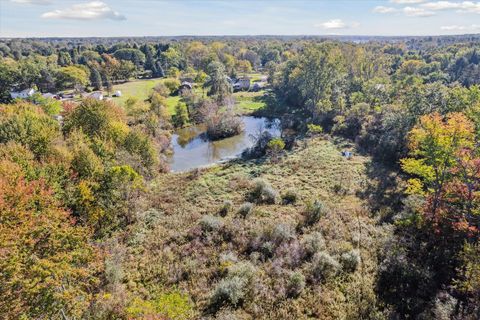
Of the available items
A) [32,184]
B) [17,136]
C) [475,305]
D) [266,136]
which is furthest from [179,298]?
[266,136]

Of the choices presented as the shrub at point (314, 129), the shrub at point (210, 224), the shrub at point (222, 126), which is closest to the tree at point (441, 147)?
the shrub at point (210, 224)

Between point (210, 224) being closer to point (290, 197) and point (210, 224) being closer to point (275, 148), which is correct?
point (290, 197)

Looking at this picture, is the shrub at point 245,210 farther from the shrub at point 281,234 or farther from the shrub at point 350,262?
the shrub at point 350,262

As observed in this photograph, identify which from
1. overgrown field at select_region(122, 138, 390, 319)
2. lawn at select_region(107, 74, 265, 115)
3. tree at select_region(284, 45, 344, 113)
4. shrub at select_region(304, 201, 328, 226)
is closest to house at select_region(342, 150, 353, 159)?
overgrown field at select_region(122, 138, 390, 319)

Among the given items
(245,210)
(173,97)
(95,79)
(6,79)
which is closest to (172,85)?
(173,97)

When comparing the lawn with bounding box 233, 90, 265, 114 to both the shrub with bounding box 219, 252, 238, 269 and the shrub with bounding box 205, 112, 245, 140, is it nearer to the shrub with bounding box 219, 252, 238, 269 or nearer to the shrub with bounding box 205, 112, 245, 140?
the shrub with bounding box 205, 112, 245, 140
